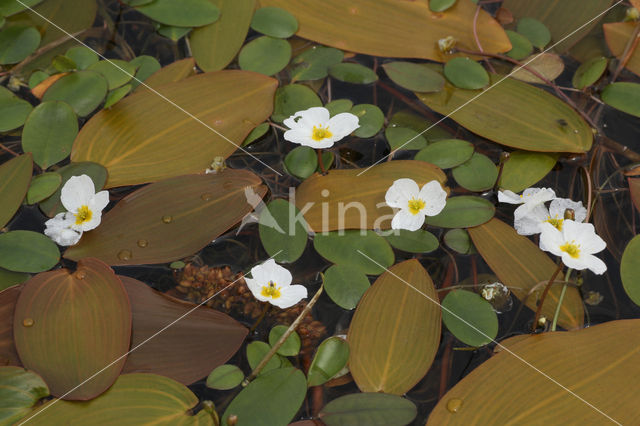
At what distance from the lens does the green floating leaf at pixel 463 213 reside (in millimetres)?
1504

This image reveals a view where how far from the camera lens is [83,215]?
4.74 feet

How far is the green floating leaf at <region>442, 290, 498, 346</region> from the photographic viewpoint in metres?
1.35

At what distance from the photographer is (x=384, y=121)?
68.0 inches

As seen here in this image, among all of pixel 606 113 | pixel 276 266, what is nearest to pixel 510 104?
pixel 606 113

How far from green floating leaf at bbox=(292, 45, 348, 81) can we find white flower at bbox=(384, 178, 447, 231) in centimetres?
53

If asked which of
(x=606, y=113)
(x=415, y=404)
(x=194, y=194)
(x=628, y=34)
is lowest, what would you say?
(x=415, y=404)

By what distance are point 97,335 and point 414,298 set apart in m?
0.74

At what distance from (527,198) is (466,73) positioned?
19.1 inches

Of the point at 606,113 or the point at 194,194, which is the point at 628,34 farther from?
the point at 194,194

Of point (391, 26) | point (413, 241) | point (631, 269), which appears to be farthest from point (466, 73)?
point (631, 269)

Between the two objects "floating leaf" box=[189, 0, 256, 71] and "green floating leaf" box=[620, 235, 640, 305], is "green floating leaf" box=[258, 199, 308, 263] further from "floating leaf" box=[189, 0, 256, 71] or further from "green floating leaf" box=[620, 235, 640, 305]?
"green floating leaf" box=[620, 235, 640, 305]

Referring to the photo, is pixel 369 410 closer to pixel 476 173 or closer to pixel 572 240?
pixel 572 240

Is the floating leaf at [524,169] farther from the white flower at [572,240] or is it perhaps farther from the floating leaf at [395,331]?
the floating leaf at [395,331]

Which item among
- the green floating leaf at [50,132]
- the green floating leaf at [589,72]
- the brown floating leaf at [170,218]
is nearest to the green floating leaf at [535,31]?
the green floating leaf at [589,72]
